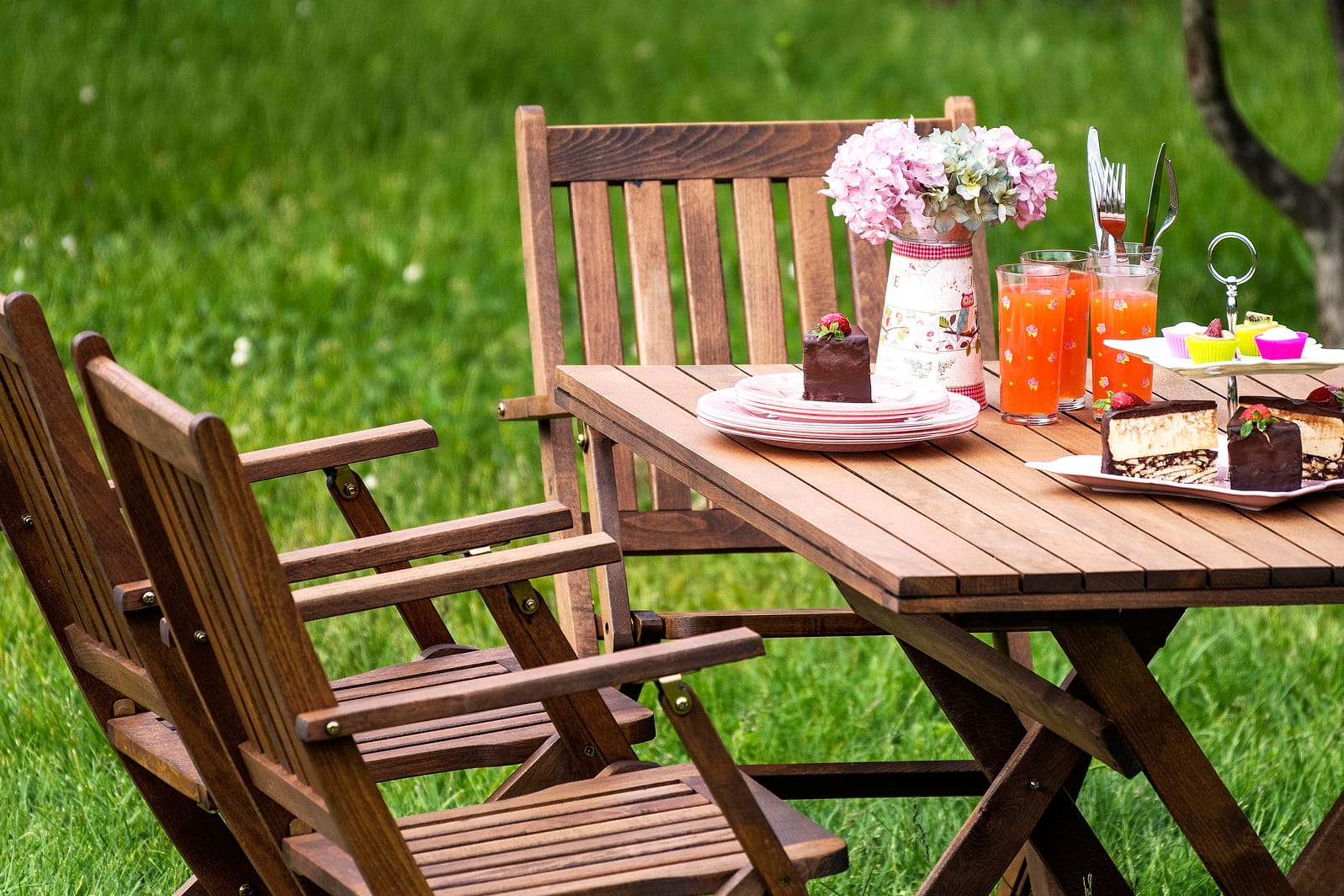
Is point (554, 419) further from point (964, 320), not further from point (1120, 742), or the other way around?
point (1120, 742)

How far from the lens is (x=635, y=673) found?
175 cm

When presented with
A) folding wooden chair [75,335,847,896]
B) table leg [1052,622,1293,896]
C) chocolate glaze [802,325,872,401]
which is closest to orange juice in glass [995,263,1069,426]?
chocolate glaze [802,325,872,401]

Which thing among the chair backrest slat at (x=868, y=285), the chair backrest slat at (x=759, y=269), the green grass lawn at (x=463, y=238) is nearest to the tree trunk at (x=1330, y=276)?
Result: the green grass lawn at (x=463, y=238)

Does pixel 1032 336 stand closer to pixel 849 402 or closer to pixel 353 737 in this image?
pixel 849 402

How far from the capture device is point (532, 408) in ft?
9.96

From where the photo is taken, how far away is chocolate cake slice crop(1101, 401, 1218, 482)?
2033 millimetres

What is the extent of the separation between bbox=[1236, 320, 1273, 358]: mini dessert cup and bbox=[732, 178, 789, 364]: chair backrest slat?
125cm

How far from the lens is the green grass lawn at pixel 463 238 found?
3.25m

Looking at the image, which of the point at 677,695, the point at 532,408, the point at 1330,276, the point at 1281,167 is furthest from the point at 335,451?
the point at 1330,276

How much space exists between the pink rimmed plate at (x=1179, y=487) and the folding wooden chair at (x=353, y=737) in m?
0.53

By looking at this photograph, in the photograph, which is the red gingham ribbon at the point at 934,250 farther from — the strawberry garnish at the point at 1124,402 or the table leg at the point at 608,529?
the table leg at the point at 608,529

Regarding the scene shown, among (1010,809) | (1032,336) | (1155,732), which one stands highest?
(1032,336)

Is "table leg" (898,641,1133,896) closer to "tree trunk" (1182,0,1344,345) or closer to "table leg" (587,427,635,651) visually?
"table leg" (587,427,635,651)

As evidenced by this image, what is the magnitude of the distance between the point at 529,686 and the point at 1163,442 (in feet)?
2.76
